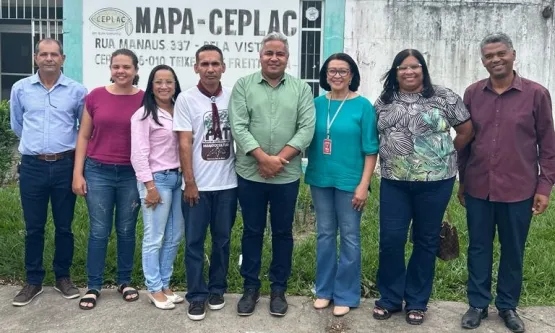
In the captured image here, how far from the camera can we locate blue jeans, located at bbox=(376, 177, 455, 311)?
12.8ft

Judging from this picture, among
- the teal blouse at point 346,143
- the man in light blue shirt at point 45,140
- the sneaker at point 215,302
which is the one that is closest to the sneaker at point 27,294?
the man in light blue shirt at point 45,140

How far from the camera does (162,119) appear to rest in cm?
405

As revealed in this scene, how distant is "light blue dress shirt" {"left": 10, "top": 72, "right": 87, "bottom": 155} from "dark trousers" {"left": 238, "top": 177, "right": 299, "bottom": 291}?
1.28 meters

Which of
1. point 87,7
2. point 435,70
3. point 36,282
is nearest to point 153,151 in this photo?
point 36,282

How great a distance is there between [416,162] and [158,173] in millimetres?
1702

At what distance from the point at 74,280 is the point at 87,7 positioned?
4822 millimetres

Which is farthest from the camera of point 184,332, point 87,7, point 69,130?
point 87,7

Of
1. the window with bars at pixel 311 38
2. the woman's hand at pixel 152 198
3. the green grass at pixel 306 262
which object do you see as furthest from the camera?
the window with bars at pixel 311 38

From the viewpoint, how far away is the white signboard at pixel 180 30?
838cm

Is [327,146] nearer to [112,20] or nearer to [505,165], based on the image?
[505,165]

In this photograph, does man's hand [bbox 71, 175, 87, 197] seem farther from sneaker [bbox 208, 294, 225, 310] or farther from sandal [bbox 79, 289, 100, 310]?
sneaker [bbox 208, 294, 225, 310]

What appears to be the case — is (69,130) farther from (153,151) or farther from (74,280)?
(74,280)

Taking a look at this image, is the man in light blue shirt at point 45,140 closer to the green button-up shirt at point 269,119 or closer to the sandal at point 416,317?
the green button-up shirt at point 269,119

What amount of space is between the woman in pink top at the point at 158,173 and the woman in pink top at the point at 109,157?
0.43ft
